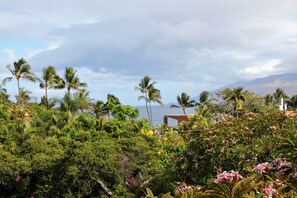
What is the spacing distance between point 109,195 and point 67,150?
1.66 meters

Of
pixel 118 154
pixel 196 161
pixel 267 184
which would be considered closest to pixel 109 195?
pixel 118 154

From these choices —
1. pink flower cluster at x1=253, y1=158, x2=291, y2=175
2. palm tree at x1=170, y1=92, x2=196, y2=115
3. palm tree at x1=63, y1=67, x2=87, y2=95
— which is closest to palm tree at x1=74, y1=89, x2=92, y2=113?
palm tree at x1=63, y1=67, x2=87, y2=95

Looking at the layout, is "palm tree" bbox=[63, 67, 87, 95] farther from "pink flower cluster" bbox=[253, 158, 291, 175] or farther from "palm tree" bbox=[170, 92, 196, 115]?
"pink flower cluster" bbox=[253, 158, 291, 175]

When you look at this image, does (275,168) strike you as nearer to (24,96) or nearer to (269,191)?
(269,191)

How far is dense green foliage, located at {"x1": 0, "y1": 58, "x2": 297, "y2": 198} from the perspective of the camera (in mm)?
3842

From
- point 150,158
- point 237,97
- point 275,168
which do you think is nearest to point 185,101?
point 237,97

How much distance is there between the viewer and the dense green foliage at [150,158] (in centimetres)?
384

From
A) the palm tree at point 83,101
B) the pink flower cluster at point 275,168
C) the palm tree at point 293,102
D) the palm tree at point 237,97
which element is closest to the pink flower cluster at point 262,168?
the pink flower cluster at point 275,168

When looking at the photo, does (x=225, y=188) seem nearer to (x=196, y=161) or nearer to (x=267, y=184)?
(x=267, y=184)

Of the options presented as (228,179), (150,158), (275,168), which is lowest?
(150,158)

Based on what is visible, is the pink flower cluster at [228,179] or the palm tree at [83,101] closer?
the pink flower cluster at [228,179]

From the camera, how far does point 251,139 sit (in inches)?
288

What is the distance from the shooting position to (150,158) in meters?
12.2

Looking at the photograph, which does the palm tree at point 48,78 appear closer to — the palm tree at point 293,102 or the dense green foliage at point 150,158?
the dense green foliage at point 150,158
